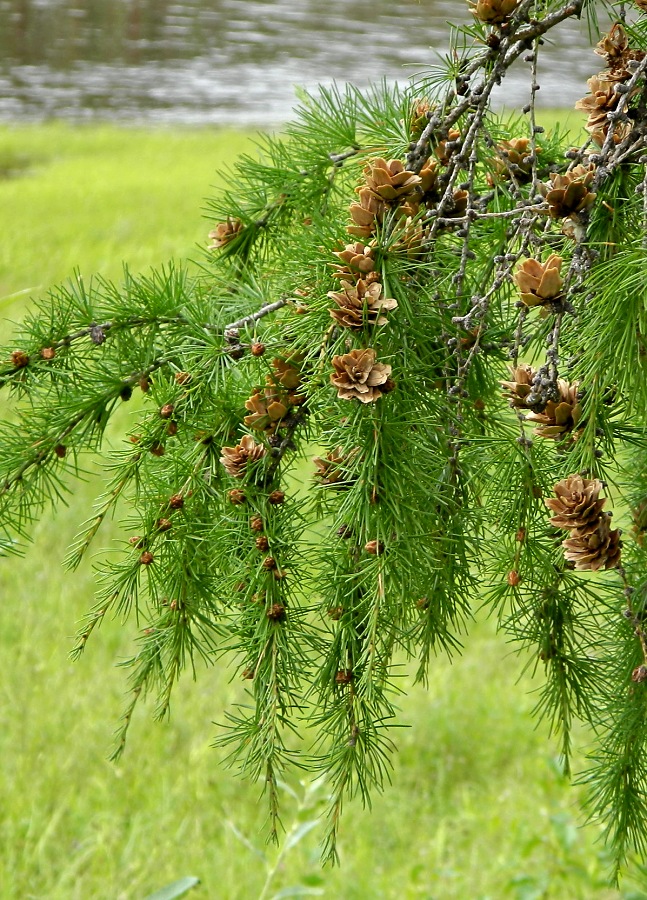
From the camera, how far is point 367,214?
2.24 feet

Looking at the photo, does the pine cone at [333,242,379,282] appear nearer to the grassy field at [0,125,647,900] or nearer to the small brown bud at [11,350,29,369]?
the small brown bud at [11,350,29,369]

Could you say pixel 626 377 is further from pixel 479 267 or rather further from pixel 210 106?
pixel 210 106

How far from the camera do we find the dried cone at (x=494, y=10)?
0.77 metres

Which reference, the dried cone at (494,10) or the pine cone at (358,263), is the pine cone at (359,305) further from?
the dried cone at (494,10)

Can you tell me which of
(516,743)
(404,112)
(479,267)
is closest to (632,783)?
(479,267)

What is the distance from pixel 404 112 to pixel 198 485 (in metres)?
0.46

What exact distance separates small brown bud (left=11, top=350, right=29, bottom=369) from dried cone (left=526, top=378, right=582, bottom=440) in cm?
49

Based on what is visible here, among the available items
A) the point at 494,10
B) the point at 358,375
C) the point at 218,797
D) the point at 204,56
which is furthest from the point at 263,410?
the point at 204,56

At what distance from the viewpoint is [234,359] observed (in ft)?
2.79

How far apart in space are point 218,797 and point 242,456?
6.97ft

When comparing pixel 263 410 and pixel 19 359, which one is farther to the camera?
pixel 19 359

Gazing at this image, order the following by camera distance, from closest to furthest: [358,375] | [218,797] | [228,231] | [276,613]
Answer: [358,375] < [276,613] < [228,231] < [218,797]

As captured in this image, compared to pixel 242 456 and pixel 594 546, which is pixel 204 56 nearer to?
pixel 242 456

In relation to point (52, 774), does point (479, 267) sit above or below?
above
